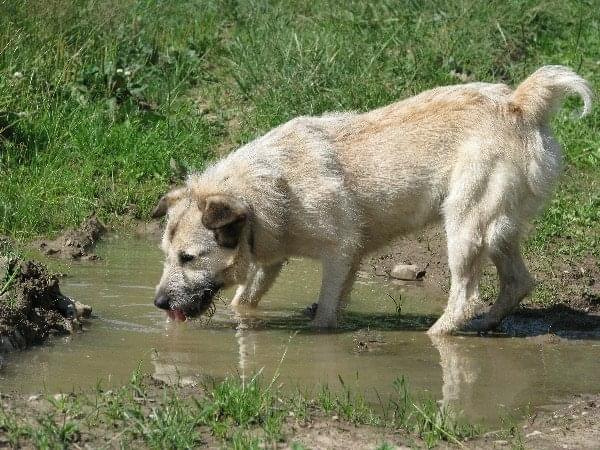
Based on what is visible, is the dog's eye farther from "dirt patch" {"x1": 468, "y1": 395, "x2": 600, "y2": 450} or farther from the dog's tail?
"dirt patch" {"x1": 468, "y1": 395, "x2": 600, "y2": 450}

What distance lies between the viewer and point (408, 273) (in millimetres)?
10172

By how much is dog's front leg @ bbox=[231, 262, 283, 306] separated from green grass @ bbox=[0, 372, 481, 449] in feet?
9.12

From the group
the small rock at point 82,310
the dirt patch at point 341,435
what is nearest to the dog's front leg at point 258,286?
the small rock at point 82,310

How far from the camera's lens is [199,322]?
28.2 feet

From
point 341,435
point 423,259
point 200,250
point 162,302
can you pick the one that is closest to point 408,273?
point 423,259

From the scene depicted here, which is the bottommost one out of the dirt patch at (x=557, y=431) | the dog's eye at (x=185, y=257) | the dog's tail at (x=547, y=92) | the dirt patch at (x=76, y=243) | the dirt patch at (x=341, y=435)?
the dirt patch at (x=557, y=431)

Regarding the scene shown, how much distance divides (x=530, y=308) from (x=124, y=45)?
603cm

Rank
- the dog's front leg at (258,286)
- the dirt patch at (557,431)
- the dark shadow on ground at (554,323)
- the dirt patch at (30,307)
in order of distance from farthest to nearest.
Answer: the dog's front leg at (258,286) → the dark shadow on ground at (554,323) → the dirt patch at (30,307) → the dirt patch at (557,431)

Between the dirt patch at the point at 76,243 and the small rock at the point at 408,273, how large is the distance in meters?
2.57

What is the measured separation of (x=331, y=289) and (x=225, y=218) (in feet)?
3.41

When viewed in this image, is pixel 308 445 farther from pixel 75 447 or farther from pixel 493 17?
pixel 493 17

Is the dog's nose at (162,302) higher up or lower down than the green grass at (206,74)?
lower down

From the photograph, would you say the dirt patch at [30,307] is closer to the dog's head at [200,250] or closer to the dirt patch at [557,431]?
the dog's head at [200,250]

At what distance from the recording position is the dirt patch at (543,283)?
8992 mm
